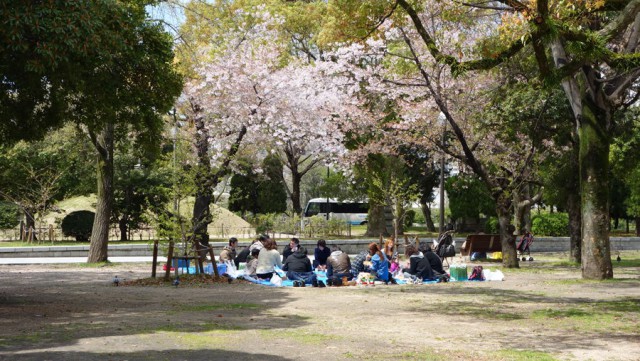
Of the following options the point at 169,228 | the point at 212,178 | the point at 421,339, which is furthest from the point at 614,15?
→ the point at 421,339

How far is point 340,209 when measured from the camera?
7050 cm

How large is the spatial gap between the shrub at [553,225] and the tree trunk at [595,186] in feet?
87.0

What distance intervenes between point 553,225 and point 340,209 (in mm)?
29164

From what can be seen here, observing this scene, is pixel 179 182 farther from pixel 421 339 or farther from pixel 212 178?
pixel 421 339

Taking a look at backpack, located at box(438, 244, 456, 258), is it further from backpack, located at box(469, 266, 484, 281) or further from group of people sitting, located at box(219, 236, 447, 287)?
backpack, located at box(469, 266, 484, 281)

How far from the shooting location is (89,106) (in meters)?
14.7

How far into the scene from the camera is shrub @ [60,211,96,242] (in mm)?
34438

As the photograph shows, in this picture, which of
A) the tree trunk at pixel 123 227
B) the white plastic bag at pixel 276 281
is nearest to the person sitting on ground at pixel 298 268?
the white plastic bag at pixel 276 281

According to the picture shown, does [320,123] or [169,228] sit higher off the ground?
[320,123]

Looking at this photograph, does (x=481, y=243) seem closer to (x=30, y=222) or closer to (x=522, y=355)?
(x=522, y=355)

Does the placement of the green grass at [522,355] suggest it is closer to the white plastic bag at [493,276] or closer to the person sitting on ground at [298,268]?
the person sitting on ground at [298,268]

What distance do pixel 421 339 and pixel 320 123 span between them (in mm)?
23472

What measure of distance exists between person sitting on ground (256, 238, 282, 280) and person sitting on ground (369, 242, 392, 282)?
2.26 metres

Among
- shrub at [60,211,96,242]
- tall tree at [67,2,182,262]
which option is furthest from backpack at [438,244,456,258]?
shrub at [60,211,96,242]
